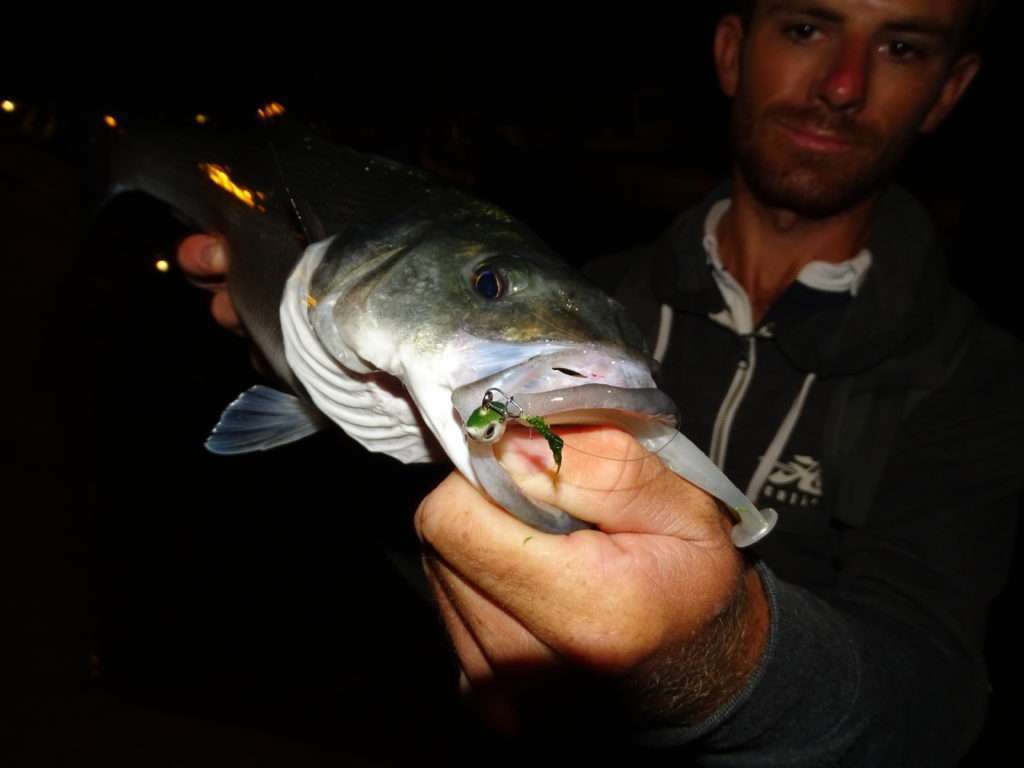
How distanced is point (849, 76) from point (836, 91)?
0.07 metres

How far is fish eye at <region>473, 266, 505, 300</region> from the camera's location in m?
0.98

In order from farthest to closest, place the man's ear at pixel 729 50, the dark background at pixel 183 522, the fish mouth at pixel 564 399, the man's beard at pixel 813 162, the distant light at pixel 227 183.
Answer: the dark background at pixel 183 522
the man's ear at pixel 729 50
the man's beard at pixel 813 162
the distant light at pixel 227 183
the fish mouth at pixel 564 399

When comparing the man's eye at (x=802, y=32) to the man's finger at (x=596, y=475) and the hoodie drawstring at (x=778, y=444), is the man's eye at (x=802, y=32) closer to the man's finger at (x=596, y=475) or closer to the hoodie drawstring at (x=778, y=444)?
the hoodie drawstring at (x=778, y=444)

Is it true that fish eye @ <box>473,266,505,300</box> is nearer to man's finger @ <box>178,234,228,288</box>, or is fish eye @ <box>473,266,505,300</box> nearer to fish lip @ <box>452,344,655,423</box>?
fish lip @ <box>452,344,655,423</box>

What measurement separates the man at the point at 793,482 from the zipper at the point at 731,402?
1 centimetres

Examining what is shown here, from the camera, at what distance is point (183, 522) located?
13.0 ft

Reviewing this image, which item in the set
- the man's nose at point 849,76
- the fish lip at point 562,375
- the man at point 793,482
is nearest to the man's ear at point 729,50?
the man at point 793,482

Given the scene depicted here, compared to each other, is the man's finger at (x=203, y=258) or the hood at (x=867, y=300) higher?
the man's finger at (x=203, y=258)

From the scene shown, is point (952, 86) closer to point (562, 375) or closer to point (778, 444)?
point (778, 444)

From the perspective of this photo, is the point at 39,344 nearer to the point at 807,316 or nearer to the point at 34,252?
the point at 34,252

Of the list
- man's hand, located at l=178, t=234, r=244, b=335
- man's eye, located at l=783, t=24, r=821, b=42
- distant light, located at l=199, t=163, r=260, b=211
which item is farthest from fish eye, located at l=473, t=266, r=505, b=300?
man's eye, located at l=783, t=24, r=821, b=42

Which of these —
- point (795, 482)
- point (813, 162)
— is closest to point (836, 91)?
point (813, 162)

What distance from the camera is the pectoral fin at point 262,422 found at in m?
1.52

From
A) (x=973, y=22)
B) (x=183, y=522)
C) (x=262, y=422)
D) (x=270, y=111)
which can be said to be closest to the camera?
(x=262, y=422)
